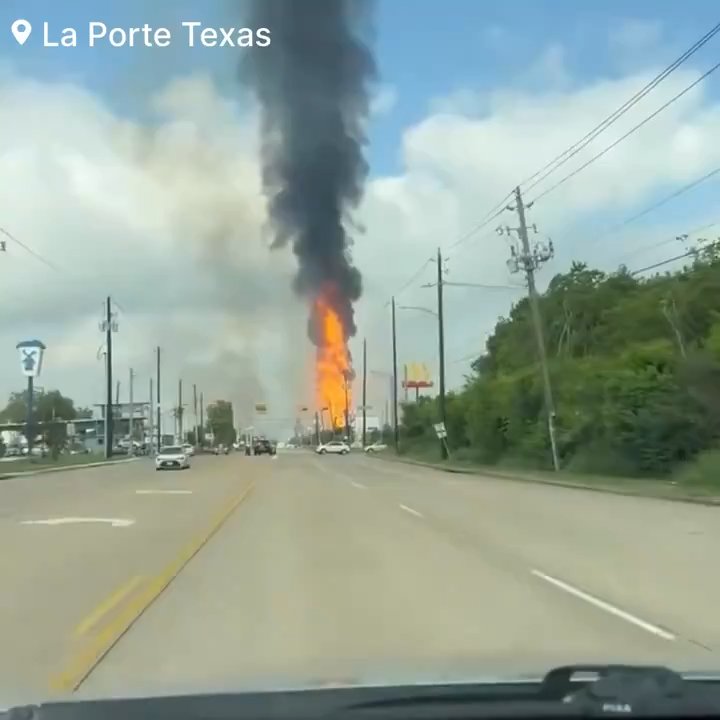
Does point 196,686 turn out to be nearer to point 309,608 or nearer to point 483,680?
point 483,680

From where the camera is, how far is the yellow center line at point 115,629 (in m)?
8.67

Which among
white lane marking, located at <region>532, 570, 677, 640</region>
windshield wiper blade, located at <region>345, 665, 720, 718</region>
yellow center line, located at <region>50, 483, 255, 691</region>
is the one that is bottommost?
white lane marking, located at <region>532, 570, 677, 640</region>

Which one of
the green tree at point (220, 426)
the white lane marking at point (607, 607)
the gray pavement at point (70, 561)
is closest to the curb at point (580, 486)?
the gray pavement at point (70, 561)

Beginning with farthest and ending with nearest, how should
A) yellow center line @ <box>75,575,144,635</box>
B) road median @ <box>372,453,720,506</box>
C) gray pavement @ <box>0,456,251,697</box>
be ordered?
1. road median @ <box>372,453,720,506</box>
2. yellow center line @ <box>75,575,144,635</box>
3. gray pavement @ <box>0,456,251,697</box>

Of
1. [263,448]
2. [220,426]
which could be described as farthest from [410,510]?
[220,426]

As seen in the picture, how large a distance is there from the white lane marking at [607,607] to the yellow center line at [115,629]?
4344mm

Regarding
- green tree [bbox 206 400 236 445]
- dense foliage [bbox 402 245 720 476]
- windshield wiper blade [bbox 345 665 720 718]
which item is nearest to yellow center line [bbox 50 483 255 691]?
windshield wiper blade [bbox 345 665 720 718]

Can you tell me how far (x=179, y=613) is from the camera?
1206 cm

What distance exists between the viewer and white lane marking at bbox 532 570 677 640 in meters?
10.9

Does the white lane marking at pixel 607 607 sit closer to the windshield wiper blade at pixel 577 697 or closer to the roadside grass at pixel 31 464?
the windshield wiper blade at pixel 577 697

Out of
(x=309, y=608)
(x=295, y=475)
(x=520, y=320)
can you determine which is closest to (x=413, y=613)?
(x=309, y=608)

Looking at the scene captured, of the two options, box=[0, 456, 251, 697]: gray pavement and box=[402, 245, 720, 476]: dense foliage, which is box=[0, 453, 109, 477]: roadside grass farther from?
box=[0, 456, 251, 697]: gray pavement

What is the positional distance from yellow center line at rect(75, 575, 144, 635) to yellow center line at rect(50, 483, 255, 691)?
5.6 inches

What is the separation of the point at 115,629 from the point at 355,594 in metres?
3.07
